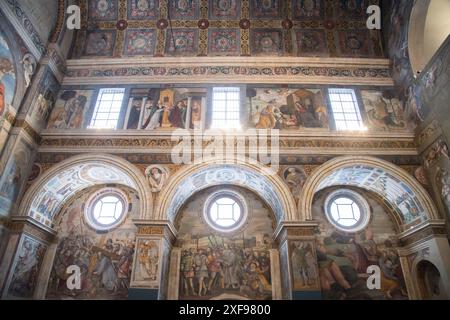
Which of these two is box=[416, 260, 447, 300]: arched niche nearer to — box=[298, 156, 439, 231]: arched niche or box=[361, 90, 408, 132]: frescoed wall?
box=[298, 156, 439, 231]: arched niche

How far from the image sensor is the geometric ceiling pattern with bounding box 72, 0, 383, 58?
1363 centimetres

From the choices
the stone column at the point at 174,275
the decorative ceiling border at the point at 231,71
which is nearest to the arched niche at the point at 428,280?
the decorative ceiling border at the point at 231,71

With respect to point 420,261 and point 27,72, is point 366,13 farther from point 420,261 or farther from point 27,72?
point 27,72

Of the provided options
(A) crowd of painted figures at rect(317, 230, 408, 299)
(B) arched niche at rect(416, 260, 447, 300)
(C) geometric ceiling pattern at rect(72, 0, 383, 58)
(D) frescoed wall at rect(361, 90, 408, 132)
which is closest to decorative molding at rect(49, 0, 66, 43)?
(C) geometric ceiling pattern at rect(72, 0, 383, 58)

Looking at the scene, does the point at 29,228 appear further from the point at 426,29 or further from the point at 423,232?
the point at 426,29

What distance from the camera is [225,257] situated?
11.5 m

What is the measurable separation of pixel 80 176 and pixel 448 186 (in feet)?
40.9

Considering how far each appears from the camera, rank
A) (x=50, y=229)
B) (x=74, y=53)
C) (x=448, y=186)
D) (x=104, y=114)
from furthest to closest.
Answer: (x=74, y=53) < (x=104, y=114) < (x=50, y=229) < (x=448, y=186)

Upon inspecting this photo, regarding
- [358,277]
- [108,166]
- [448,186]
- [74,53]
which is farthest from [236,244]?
[74,53]

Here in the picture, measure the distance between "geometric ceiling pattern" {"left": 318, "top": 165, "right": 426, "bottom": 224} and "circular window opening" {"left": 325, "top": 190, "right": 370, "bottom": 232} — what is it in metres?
0.49

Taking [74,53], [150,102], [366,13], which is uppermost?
[366,13]

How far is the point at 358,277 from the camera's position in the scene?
11062 millimetres

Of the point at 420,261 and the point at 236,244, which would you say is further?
the point at 236,244

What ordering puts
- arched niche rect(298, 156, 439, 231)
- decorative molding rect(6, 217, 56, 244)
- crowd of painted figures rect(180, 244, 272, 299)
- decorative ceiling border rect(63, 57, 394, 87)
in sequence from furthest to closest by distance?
decorative ceiling border rect(63, 57, 394, 87) → crowd of painted figures rect(180, 244, 272, 299) → arched niche rect(298, 156, 439, 231) → decorative molding rect(6, 217, 56, 244)
